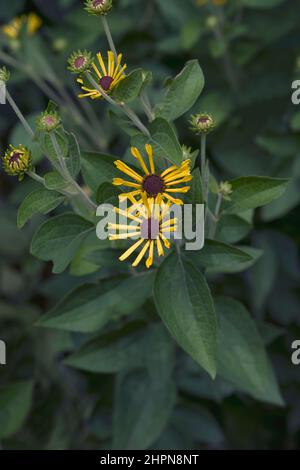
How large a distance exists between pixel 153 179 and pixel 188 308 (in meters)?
0.22

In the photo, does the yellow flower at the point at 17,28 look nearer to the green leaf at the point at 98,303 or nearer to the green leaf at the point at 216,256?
the green leaf at the point at 98,303

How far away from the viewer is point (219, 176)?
224cm

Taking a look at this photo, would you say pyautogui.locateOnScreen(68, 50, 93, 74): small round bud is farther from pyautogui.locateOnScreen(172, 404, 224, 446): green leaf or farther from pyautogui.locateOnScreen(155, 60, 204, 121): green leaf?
pyautogui.locateOnScreen(172, 404, 224, 446): green leaf

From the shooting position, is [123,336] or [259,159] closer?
[123,336]

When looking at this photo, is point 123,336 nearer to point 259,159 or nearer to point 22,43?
point 259,159

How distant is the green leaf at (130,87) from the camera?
111 cm

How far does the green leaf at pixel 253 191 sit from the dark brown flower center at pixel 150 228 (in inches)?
9.1

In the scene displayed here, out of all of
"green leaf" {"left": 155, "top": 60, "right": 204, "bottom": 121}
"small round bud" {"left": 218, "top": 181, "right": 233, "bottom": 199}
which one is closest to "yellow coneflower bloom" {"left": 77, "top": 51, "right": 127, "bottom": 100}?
"green leaf" {"left": 155, "top": 60, "right": 204, "bottom": 121}

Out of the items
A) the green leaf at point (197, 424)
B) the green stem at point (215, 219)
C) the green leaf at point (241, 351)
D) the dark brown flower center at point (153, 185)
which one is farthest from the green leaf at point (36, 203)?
the green leaf at point (197, 424)

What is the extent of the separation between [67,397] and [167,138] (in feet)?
3.81

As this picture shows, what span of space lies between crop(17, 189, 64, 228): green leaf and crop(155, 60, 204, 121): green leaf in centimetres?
22

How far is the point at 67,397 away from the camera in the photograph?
207 cm

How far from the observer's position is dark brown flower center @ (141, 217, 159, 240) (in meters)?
1.09
